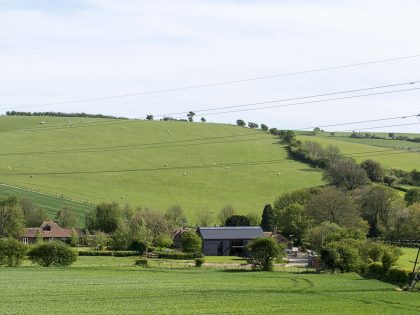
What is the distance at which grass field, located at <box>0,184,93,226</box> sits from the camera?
126 meters

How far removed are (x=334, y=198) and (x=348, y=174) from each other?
1196 inches

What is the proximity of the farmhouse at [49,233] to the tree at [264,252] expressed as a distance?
166 ft

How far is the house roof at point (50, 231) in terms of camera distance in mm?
117812

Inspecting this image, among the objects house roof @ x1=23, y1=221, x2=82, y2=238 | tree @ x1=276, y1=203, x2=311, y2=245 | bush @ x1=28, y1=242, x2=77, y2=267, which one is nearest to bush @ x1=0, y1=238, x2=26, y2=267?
bush @ x1=28, y1=242, x2=77, y2=267

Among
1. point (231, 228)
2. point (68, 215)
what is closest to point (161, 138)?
point (68, 215)

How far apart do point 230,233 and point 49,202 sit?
36.8 meters

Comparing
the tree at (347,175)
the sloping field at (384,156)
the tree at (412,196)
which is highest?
the sloping field at (384,156)

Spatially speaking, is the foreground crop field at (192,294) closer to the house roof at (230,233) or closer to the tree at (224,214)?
the house roof at (230,233)


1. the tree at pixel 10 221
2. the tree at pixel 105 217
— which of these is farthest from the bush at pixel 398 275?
the tree at pixel 10 221

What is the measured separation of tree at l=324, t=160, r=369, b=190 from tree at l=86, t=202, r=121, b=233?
46.1 meters

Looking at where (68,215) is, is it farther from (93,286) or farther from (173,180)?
(93,286)

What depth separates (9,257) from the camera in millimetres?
70938

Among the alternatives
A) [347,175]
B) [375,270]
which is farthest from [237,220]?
[375,270]

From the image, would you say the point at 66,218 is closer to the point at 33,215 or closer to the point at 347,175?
the point at 33,215
